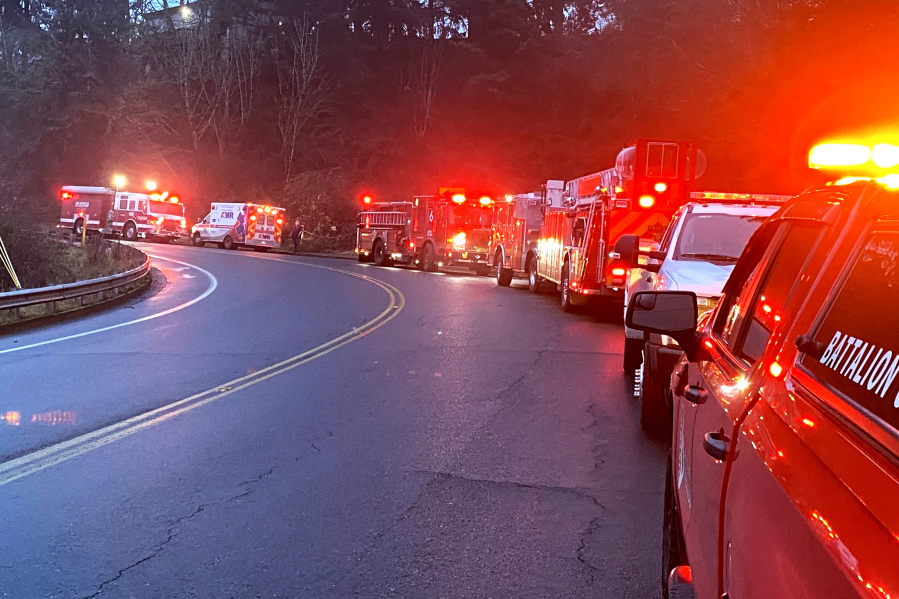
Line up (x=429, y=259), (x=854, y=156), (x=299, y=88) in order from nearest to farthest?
(x=854, y=156)
(x=429, y=259)
(x=299, y=88)

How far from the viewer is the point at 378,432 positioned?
24.7ft

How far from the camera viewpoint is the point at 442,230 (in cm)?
3189

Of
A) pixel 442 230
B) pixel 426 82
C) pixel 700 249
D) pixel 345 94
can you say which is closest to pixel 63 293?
pixel 700 249

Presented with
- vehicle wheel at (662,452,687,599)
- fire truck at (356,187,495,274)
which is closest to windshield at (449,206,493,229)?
fire truck at (356,187,495,274)

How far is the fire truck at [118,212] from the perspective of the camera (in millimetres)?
49219

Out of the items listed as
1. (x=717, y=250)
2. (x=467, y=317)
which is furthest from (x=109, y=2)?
(x=717, y=250)

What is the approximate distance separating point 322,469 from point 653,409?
2.99m

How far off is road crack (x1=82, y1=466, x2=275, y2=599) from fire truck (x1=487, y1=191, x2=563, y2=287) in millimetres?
16766

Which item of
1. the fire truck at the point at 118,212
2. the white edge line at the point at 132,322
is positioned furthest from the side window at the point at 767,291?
the fire truck at the point at 118,212

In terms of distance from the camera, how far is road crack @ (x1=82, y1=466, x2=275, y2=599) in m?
4.29

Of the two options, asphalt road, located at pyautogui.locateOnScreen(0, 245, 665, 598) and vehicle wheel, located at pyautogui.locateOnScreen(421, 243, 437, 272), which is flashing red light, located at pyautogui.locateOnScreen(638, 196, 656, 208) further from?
vehicle wheel, located at pyautogui.locateOnScreen(421, 243, 437, 272)

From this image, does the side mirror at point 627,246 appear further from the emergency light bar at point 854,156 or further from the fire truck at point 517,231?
the fire truck at point 517,231

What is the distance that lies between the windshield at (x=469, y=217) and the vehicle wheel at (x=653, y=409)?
77.8 feet

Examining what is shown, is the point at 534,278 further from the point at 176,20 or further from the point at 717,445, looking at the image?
the point at 176,20
